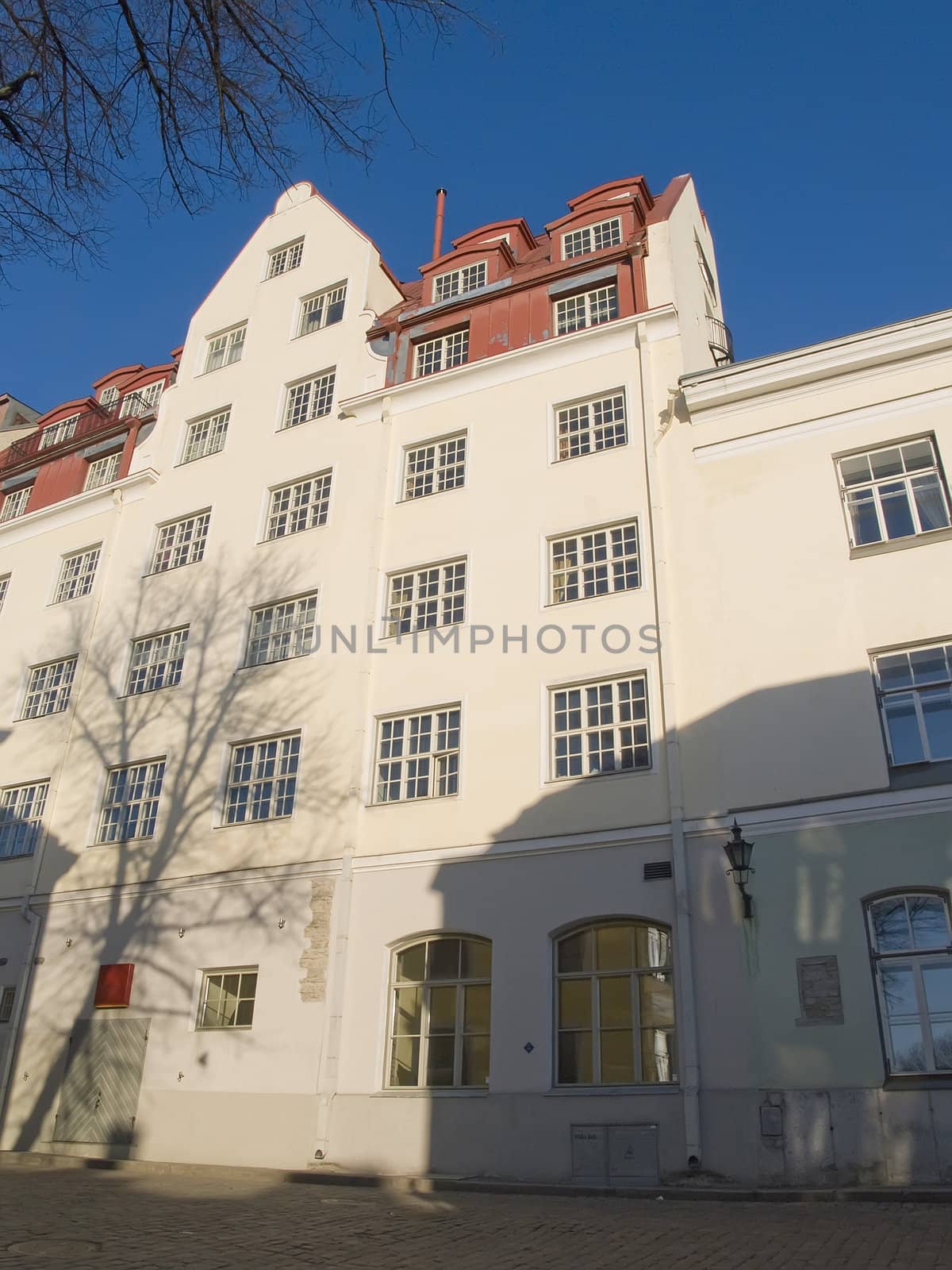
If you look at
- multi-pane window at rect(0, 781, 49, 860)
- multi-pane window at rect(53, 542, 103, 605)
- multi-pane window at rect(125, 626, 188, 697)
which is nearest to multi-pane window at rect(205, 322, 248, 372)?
multi-pane window at rect(53, 542, 103, 605)

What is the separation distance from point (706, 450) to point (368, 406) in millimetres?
8625

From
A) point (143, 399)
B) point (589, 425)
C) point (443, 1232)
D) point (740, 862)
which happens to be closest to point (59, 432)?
point (143, 399)

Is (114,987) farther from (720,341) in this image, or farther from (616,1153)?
(720,341)

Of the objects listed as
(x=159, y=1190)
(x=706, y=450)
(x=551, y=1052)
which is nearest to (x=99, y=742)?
(x=159, y=1190)

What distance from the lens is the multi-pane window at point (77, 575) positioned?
83.8 ft

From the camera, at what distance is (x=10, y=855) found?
22.3 m

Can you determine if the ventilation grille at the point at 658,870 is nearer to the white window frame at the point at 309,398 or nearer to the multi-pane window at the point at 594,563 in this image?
the multi-pane window at the point at 594,563

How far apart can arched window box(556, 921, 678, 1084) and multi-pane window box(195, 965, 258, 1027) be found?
231 inches

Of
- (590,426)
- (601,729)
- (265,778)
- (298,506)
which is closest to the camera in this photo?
(601,729)

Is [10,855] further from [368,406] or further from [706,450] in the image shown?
[706,450]

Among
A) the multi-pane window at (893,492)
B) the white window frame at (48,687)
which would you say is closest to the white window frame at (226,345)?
the white window frame at (48,687)

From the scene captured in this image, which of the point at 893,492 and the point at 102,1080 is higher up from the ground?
the point at 893,492

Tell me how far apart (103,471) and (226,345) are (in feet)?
16.8

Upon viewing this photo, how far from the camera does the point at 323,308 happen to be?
1015 inches
